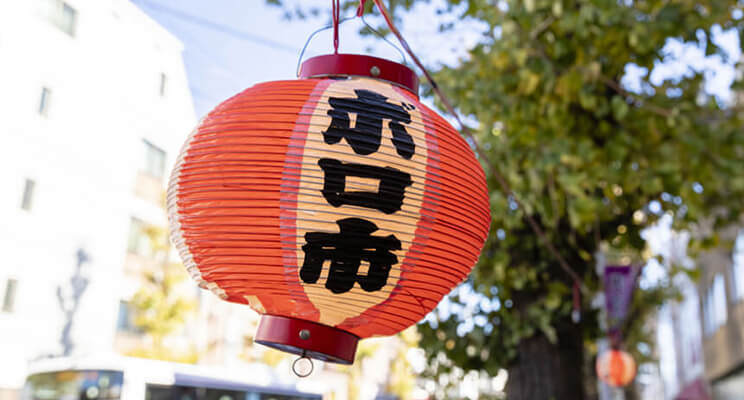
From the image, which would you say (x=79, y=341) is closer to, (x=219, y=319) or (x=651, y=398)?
(x=219, y=319)

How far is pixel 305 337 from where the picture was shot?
4.19ft

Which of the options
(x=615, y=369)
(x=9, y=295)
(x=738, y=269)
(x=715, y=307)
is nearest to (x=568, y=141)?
(x=9, y=295)

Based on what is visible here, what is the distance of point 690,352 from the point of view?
19.1 m

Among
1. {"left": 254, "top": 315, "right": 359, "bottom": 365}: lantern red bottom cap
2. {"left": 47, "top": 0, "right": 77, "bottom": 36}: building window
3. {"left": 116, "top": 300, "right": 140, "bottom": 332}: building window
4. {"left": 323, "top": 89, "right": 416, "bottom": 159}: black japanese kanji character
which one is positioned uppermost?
{"left": 47, "top": 0, "right": 77, "bottom": 36}: building window

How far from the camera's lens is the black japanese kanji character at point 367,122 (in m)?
1.19

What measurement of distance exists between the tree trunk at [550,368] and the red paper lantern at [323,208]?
3.37 meters

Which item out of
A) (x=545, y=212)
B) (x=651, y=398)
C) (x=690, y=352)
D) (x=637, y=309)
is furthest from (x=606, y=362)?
(x=651, y=398)

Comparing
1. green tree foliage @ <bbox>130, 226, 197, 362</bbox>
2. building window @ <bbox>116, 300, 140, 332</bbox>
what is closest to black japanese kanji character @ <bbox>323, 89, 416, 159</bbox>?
green tree foliage @ <bbox>130, 226, 197, 362</bbox>

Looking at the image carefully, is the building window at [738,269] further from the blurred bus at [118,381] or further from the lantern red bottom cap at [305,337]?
the lantern red bottom cap at [305,337]

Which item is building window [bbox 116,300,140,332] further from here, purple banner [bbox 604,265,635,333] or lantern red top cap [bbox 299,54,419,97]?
lantern red top cap [bbox 299,54,419,97]

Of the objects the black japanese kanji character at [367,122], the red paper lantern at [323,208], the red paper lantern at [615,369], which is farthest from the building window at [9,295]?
the red paper lantern at [615,369]

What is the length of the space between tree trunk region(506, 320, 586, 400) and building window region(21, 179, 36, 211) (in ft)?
10.8

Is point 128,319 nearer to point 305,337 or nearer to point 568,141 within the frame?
point 568,141

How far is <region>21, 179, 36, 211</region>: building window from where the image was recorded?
320cm
